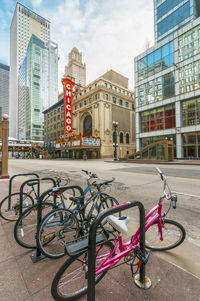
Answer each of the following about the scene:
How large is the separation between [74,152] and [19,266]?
157 feet

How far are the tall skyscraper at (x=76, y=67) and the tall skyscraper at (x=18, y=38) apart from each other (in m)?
38.5

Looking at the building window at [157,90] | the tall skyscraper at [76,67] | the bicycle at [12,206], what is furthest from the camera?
the tall skyscraper at [76,67]

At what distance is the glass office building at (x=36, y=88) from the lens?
104 m

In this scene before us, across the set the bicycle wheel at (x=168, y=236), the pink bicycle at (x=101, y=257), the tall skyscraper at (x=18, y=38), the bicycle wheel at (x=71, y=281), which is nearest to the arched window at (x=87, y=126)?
the bicycle wheel at (x=168, y=236)

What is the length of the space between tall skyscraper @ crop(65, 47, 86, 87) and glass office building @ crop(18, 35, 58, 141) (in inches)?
922

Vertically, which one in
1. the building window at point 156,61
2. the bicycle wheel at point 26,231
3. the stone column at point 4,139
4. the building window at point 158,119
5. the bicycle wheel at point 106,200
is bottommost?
the bicycle wheel at point 26,231

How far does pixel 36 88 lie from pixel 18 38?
69.9 meters

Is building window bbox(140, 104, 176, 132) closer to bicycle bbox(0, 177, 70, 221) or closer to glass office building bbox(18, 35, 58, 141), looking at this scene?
bicycle bbox(0, 177, 70, 221)

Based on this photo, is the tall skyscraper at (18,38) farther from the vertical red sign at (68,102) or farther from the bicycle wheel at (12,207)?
the bicycle wheel at (12,207)

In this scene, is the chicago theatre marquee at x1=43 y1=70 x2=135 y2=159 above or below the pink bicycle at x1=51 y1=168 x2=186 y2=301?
above

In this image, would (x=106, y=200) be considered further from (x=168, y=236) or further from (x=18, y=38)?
(x=18, y=38)

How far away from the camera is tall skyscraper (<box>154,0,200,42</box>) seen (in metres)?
34.2

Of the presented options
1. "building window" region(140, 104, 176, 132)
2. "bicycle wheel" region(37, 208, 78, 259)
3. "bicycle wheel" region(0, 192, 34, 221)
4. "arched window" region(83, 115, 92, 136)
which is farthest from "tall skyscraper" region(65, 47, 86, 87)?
"bicycle wheel" region(37, 208, 78, 259)

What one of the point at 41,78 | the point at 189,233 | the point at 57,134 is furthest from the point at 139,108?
the point at 41,78
